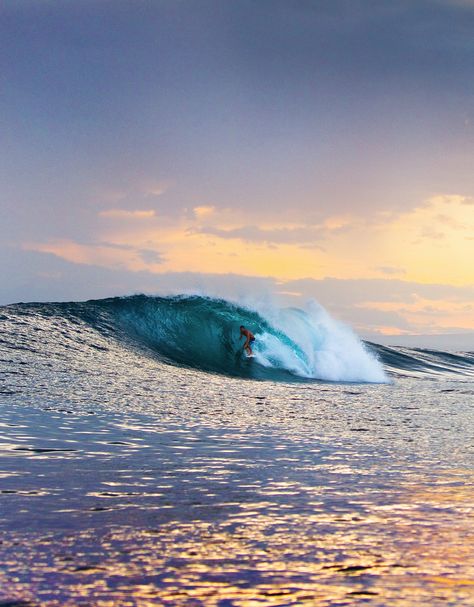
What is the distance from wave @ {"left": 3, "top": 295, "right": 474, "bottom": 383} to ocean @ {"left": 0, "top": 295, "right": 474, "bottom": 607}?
18.7 ft

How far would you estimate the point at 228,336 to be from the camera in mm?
19875

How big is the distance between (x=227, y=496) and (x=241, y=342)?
15.7 meters

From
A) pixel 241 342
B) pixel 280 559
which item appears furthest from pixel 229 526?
pixel 241 342

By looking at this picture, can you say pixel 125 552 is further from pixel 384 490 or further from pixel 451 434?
pixel 451 434

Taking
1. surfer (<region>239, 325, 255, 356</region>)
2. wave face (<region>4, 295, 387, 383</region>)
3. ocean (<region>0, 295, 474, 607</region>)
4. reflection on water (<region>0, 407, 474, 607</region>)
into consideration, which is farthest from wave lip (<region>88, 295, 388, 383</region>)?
reflection on water (<region>0, 407, 474, 607</region>)

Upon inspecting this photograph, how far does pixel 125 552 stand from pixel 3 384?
7.12 meters

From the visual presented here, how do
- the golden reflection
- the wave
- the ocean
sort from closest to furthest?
the golden reflection
the ocean
the wave

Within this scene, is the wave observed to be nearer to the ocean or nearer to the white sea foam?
the white sea foam

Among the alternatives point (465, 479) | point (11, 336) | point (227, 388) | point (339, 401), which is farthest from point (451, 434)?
point (11, 336)

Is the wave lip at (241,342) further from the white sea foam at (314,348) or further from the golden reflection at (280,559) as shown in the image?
the golden reflection at (280,559)

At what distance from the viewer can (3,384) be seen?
9125mm

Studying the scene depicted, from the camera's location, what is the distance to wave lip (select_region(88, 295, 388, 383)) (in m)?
16.8

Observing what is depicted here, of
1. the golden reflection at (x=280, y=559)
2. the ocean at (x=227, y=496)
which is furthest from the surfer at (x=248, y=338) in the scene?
the golden reflection at (x=280, y=559)

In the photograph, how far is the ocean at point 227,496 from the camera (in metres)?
2.31
